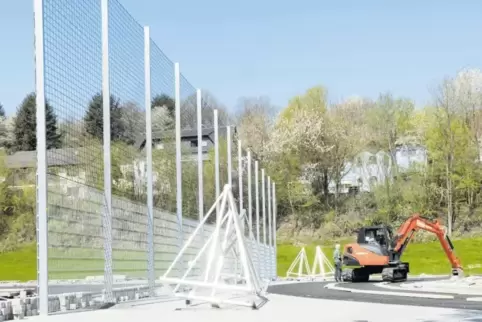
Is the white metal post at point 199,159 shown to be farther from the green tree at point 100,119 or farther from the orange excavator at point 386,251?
the orange excavator at point 386,251

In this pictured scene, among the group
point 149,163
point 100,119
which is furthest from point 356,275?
point 100,119

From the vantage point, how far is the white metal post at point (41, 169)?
7.66 metres

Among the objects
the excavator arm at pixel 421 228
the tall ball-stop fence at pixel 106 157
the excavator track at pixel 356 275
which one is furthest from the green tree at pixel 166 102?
the excavator track at pixel 356 275

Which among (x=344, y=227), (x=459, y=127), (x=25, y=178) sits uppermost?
(x=459, y=127)

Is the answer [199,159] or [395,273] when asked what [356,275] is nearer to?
[395,273]

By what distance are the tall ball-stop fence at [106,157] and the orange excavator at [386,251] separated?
1495cm

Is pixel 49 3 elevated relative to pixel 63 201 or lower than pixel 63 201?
elevated

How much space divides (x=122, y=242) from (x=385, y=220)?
4753cm

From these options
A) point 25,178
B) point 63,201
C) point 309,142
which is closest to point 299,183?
point 309,142

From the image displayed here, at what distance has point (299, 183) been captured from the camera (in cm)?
6022

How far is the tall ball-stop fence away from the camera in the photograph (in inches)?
320

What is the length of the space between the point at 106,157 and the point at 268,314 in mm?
2812

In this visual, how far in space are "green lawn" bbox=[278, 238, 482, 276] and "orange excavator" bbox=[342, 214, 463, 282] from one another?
1056cm

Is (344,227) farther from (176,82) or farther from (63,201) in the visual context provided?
(63,201)
